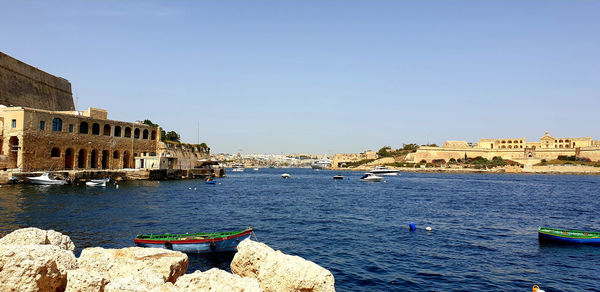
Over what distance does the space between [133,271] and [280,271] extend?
309 centimetres

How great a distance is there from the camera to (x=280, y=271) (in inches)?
295

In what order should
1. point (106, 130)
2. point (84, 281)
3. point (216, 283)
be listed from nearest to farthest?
point (84, 281), point (216, 283), point (106, 130)

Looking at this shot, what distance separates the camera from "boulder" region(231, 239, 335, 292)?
7.14m

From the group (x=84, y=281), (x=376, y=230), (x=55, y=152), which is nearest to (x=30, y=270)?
(x=84, y=281)

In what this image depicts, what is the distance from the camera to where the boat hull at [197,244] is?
14.6 metres

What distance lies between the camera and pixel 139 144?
200 ft

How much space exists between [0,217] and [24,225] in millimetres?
3288

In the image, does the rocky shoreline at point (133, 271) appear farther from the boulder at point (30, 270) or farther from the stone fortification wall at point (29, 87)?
the stone fortification wall at point (29, 87)

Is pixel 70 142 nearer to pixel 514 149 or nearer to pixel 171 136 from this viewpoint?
pixel 171 136

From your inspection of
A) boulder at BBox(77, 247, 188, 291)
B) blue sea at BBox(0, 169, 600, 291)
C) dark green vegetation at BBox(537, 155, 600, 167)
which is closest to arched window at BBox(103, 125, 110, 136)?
blue sea at BBox(0, 169, 600, 291)

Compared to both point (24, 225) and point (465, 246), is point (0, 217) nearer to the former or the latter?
point (24, 225)

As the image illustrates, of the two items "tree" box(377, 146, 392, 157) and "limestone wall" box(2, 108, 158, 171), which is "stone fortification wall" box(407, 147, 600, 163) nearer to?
"tree" box(377, 146, 392, 157)

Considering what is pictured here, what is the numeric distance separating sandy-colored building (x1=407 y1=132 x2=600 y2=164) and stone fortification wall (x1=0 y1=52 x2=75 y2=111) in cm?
11313

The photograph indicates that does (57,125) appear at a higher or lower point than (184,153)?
higher
